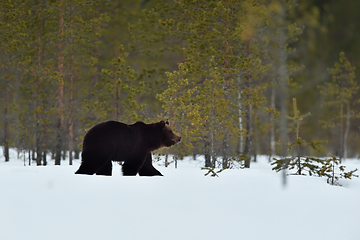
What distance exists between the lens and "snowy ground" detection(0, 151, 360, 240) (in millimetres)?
5352

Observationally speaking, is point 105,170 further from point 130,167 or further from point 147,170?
point 147,170

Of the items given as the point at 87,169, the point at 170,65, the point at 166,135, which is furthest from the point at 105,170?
the point at 170,65

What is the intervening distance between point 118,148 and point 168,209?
2.33 m

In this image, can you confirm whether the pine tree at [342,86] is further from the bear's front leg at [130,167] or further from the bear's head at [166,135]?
the bear's front leg at [130,167]

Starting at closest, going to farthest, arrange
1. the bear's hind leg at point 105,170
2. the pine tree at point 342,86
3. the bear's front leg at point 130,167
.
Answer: the bear's hind leg at point 105,170 → the bear's front leg at point 130,167 → the pine tree at point 342,86

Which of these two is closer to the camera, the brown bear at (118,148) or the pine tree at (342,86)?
the brown bear at (118,148)

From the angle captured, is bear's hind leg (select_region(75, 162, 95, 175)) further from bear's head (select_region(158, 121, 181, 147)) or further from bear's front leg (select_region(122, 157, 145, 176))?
bear's head (select_region(158, 121, 181, 147))

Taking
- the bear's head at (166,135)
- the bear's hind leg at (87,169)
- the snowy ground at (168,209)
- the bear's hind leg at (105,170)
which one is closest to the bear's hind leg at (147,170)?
the bear's head at (166,135)

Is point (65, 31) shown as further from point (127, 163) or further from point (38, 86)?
point (127, 163)

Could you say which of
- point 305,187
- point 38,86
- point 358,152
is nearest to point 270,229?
point 305,187

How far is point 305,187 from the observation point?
25.0ft

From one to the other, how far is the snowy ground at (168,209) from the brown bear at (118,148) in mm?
561

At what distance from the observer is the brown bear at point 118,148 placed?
25.5 feet

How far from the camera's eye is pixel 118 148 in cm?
792
